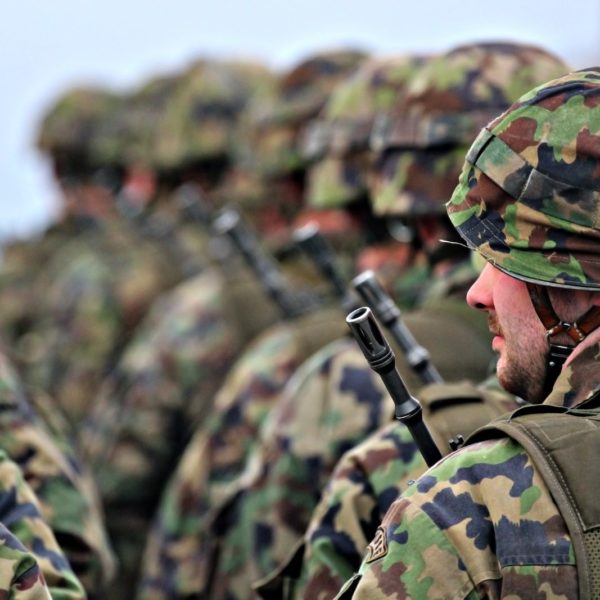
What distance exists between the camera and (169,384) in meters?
6.98

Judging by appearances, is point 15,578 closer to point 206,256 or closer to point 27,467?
point 27,467

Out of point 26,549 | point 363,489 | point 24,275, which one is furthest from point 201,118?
point 26,549

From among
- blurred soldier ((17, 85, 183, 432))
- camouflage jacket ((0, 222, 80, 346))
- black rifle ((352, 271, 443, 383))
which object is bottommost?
camouflage jacket ((0, 222, 80, 346))

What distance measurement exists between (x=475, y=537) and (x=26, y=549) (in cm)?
101

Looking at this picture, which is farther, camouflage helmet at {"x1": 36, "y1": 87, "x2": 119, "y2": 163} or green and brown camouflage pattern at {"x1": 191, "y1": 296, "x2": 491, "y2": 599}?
camouflage helmet at {"x1": 36, "y1": 87, "x2": 119, "y2": 163}

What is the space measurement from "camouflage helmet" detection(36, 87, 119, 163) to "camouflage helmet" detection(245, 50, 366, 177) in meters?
4.94

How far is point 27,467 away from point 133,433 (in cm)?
282

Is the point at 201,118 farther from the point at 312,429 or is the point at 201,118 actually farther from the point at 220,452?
the point at 312,429

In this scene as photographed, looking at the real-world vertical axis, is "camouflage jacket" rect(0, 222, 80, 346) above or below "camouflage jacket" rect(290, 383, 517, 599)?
below

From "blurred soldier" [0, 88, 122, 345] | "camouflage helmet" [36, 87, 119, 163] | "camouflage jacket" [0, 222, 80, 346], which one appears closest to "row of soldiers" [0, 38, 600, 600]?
"camouflage jacket" [0, 222, 80, 346]

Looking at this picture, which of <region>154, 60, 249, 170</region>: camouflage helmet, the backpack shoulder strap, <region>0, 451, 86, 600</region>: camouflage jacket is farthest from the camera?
<region>154, 60, 249, 170</region>: camouflage helmet

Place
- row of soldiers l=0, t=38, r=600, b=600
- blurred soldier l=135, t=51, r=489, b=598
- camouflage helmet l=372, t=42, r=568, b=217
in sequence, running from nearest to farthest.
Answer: row of soldiers l=0, t=38, r=600, b=600 → blurred soldier l=135, t=51, r=489, b=598 → camouflage helmet l=372, t=42, r=568, b=217

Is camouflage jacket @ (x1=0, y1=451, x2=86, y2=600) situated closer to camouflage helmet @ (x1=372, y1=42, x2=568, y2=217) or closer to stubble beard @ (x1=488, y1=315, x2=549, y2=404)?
stubble beard @ (x1=488, y1=315, x2=549, y2=404)

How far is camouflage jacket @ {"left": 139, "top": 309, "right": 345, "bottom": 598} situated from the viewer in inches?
213
